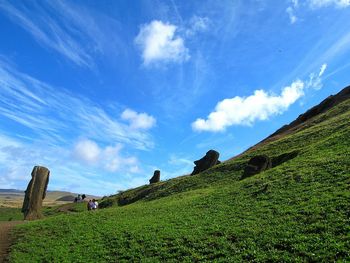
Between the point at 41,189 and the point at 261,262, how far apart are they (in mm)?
38851

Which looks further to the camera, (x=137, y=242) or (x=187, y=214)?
(x=187, y=214)

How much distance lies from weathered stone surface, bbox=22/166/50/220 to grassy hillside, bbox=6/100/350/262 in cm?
1081

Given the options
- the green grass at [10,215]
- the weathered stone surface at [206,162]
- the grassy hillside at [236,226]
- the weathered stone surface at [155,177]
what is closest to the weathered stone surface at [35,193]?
the grassy hillside at [236,226]

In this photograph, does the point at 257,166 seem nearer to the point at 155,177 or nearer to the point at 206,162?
the point at 206,162

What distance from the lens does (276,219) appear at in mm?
24172

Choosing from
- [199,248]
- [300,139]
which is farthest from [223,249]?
[300,139]

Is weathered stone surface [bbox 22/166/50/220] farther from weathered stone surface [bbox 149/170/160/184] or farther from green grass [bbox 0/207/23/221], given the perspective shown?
weathered stone surface [bbox 149/170/160/184]

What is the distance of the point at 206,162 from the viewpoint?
6906 centimetres

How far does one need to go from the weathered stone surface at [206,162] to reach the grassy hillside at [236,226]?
24820 millimetres

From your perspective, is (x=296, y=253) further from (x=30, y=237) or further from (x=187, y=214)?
(x=30, y=237)

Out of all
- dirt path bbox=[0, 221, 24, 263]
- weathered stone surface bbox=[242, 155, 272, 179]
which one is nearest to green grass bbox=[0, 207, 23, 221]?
dirt path bbox=[0, 221, 24, 263]

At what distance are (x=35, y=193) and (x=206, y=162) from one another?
29.8m

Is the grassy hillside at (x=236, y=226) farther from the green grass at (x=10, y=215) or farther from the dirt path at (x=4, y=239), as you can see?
the green grass at (x=10, y=215)

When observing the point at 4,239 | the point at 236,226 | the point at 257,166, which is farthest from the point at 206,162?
the point at 236,226
